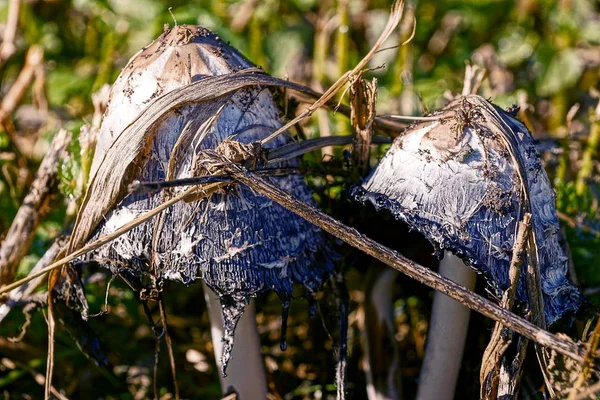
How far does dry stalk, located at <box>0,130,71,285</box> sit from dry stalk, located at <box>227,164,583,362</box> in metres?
0.84

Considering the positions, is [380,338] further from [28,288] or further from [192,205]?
[28,288]

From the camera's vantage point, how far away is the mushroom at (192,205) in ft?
4.90

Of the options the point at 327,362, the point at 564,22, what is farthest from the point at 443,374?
the point at 564,22

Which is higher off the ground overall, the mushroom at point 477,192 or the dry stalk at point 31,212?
the dry stalk at point 31,212

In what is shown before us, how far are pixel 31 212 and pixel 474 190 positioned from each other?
135 centimetres

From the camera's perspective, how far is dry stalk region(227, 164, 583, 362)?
1354 mm

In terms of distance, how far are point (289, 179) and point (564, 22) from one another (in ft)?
8.14

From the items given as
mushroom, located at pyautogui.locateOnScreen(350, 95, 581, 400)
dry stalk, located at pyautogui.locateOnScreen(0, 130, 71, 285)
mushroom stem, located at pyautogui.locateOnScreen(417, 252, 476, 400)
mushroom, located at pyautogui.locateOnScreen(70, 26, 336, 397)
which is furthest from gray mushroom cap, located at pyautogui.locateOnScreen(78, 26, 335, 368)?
dry stalk, located at pyautogui.locateOnScreen(0, 130, 71, 285)

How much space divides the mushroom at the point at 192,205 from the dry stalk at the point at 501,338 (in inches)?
16.6

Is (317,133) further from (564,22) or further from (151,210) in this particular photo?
(564,22)

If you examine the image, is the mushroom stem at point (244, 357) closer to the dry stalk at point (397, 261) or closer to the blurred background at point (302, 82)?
the blurred background at point (302, 82)

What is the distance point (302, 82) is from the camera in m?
3.71

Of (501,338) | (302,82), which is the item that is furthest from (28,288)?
(302,82)

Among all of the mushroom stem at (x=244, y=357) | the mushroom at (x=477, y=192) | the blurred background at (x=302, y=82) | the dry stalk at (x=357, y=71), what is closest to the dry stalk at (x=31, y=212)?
the blurred background at (x=302, y=82)
